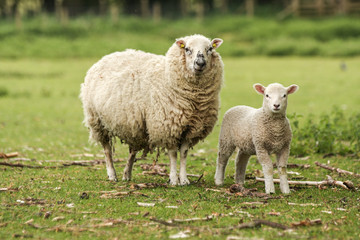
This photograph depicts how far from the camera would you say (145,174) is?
9.89 m

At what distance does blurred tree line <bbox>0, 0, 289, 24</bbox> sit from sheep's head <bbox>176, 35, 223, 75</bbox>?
39.3m

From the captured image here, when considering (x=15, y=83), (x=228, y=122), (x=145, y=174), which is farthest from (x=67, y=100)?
(x=228, y=122)

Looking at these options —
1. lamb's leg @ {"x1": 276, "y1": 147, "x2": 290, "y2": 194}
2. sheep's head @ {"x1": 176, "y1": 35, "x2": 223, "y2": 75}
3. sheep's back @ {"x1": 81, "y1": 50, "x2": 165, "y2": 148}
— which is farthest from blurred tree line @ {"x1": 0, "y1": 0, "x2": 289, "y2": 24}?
lamb's leg @ {"x1": 276, "y1": 147, "x2": 290, "y2": 194}

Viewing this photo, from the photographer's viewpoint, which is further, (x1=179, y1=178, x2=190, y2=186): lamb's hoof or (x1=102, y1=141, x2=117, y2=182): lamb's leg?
(x1=102, y1=141, x2=117, y2=182): lamb's leg

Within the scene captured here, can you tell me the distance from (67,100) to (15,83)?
553 cm

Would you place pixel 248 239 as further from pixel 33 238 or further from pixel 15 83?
pixel 15 83

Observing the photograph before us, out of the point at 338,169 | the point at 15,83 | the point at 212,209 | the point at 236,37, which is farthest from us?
the point at 236,37

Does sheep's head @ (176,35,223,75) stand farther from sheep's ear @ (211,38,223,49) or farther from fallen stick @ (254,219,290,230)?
fallen stick @ (254,219,290,230)

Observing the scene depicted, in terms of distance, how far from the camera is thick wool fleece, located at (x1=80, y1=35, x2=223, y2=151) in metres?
8.54

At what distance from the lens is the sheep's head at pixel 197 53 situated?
824cm

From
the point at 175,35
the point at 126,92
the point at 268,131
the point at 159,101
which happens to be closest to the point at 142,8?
the point at 175,35

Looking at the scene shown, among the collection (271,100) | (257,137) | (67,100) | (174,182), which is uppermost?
(271,100)

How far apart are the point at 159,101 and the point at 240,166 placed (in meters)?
1.55

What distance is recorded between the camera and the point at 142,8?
2030 inches
